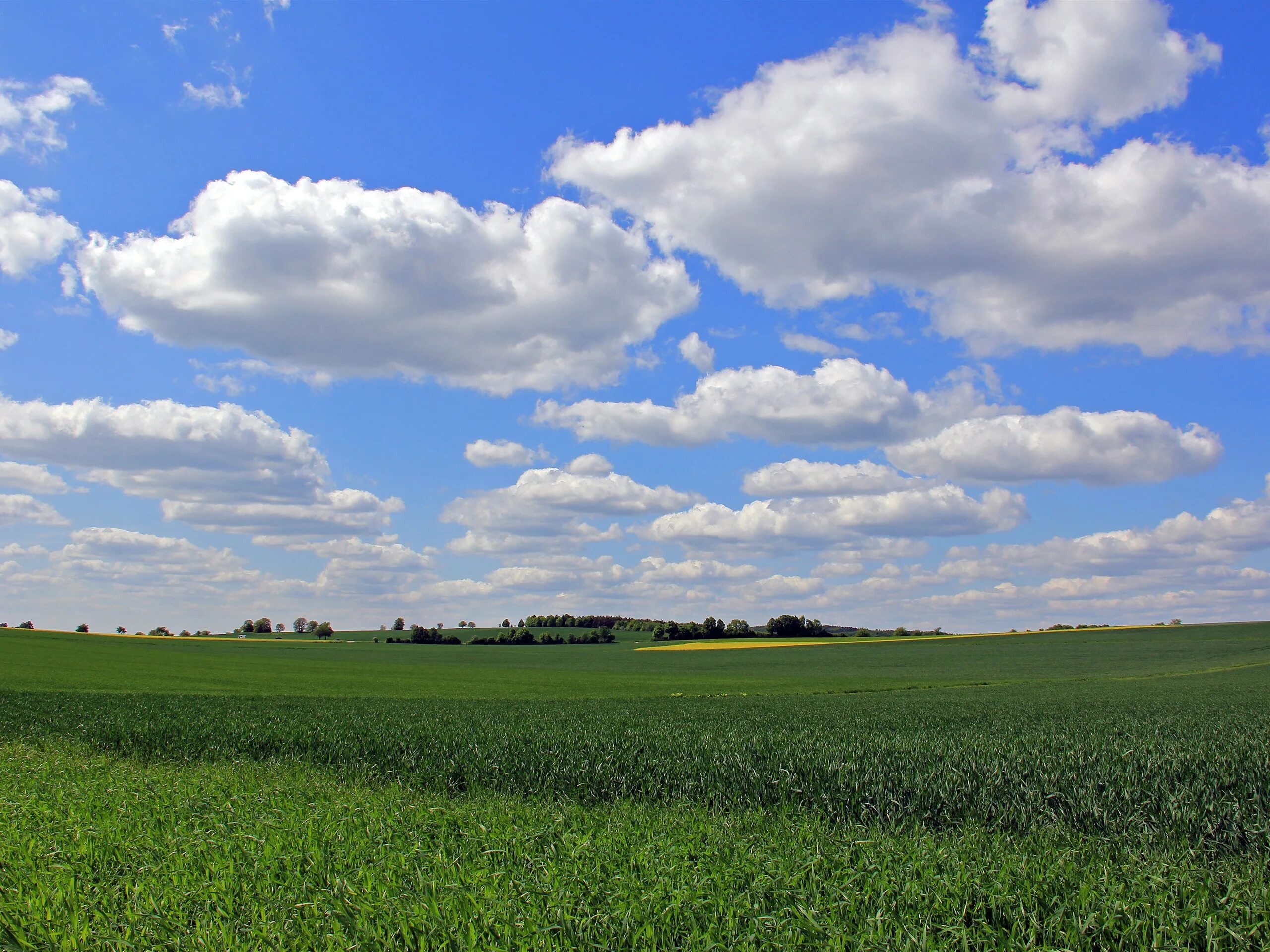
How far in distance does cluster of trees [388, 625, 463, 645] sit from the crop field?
10896cm

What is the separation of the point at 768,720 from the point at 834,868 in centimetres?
1464

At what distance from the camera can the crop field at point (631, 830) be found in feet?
15.3

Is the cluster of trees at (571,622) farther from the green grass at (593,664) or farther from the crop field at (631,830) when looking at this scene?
the crop field at (631,830)

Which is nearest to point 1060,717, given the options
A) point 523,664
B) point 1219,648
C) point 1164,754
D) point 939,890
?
point 1164,754

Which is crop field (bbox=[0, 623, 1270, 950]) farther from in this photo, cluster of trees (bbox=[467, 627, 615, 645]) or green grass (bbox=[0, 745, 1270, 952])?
cluster of trees (bbox=[467, 627, 615, 645])

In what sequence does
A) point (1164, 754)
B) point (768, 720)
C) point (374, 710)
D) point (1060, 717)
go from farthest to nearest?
point (374, 710)
point (1060, 717)
point (768, 720)
point (1164, 754)

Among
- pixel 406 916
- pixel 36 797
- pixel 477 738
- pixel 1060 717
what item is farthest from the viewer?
pixel 1060 717

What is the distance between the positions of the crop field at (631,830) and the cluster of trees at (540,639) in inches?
4017

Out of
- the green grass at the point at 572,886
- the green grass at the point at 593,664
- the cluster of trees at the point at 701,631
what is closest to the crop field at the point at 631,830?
the green grass at the point at 572,886

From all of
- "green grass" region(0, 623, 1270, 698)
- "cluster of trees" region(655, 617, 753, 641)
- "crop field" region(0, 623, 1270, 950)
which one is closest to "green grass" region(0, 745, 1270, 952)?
"crop field" region(0, 623, 1270, 950)

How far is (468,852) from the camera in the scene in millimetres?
6051

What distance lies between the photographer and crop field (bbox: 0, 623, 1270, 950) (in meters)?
4.66

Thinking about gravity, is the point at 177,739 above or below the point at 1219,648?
above

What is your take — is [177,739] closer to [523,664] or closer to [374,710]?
[374,710]
